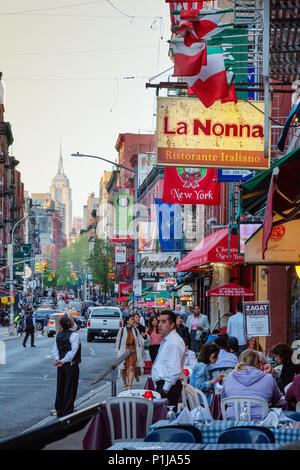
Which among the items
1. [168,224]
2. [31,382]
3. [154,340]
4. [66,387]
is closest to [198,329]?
[154,340]

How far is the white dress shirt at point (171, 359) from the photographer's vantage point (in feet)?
34.9

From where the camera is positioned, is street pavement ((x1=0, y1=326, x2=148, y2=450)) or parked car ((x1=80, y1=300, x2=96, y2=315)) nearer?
street pavement ((x1=0, y1=326, x2=148, y2=450))

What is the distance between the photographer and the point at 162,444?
222 inches

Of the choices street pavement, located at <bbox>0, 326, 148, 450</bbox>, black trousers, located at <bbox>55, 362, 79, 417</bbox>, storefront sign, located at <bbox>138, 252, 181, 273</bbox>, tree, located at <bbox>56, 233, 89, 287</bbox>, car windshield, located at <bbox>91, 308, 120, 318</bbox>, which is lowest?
street pavement, located at <bbox>0, 326, 148, 450</bbox>

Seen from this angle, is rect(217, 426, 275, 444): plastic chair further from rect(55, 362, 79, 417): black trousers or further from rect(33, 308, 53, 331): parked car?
rect(33, 308, 53, 331): parked car

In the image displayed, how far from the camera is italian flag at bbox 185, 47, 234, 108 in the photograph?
10.9m

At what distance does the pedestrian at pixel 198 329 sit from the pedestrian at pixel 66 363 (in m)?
11.3

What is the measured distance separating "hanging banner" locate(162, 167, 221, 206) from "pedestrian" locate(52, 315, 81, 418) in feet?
22.8

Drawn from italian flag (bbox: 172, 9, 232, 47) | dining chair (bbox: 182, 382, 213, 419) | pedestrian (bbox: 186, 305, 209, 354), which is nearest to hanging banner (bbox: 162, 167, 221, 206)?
pedestrian (bbox: 186, 305, 209, 354)

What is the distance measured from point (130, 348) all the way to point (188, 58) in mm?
11195

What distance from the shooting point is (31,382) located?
22.0 m

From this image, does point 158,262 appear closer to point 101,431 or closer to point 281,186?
point 281,186

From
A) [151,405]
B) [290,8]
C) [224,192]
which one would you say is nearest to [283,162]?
[290,8]

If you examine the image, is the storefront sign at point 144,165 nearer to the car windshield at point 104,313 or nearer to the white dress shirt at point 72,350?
the car windshield at point 104,313
